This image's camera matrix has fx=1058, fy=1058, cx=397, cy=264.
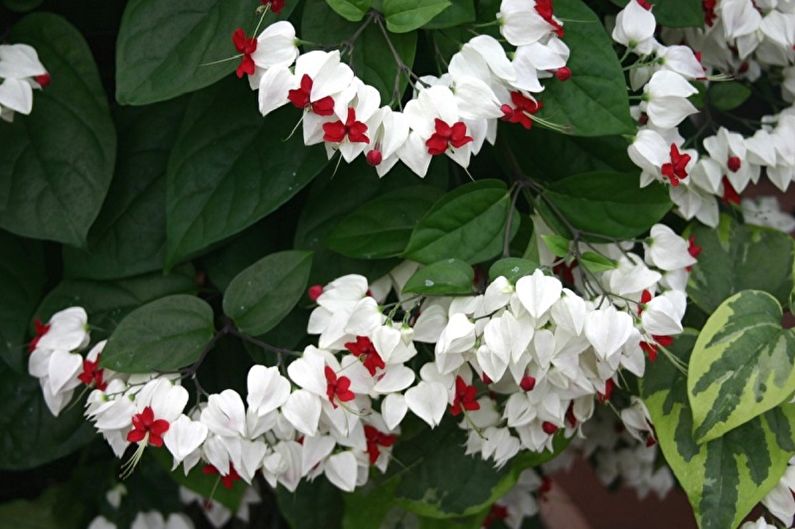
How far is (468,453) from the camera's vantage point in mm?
982

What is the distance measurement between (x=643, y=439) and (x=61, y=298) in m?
0.56

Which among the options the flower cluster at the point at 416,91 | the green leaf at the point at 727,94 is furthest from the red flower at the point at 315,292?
the green leaf at the point at 727,94

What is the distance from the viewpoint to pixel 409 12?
2.60ft

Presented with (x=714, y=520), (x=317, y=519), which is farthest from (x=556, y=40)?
(x=317, y=519)

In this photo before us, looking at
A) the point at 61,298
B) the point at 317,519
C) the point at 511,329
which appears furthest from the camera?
the point at 317,519

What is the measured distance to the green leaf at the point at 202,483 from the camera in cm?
101

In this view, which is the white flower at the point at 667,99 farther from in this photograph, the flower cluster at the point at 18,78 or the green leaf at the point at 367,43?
the flower cluster at the point at 18,78

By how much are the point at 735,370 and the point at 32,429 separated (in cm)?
66

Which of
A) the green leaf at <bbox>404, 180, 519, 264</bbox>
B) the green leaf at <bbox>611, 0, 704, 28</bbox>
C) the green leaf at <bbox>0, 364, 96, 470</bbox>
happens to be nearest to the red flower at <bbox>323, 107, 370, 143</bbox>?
the green leaf at <bbox>404, 180, 519, 264</bbox>

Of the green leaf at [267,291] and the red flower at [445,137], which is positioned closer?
the red flower at [445,137]

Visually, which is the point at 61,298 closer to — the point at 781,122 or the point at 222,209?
the point at 222,209

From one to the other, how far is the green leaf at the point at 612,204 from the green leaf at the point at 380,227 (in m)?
0.12

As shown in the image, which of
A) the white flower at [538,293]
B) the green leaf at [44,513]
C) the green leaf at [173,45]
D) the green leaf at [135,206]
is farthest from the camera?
the green leaf at [44,513]

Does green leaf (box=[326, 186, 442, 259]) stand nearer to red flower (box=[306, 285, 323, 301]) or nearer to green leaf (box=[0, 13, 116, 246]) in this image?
red flower (box=[306, 285, 323, 301])
